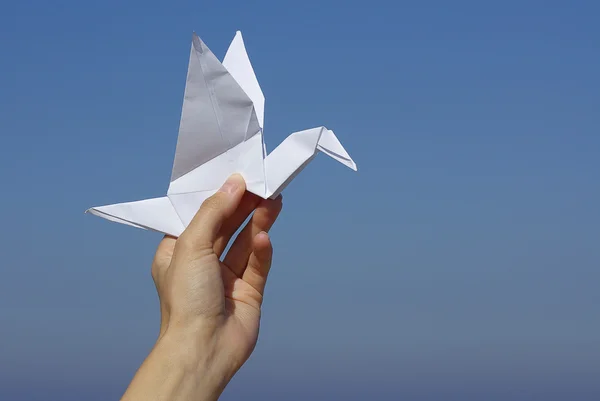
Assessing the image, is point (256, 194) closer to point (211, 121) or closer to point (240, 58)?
point (211, 121)

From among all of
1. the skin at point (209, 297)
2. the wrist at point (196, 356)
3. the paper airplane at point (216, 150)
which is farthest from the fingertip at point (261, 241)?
the wrist at point (196, 356)

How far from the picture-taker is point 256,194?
11.5 ft

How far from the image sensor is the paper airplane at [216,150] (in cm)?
348

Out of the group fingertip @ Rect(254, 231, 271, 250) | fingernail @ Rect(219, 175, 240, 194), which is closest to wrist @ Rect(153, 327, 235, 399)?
fingertip @ Rect(254, 231, 271, 250)

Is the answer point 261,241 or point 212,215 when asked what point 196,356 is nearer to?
point 212,215

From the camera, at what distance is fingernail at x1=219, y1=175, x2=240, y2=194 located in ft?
11.2

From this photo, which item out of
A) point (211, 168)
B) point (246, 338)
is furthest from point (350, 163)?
point (246, 338)

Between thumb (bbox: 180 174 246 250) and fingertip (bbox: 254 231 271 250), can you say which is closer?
thumb (bbox: 180 174 246 250)

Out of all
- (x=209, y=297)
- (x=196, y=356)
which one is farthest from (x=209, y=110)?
(x=196, y=356)

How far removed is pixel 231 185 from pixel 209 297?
56 centimetres

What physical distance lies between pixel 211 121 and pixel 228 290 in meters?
0.84

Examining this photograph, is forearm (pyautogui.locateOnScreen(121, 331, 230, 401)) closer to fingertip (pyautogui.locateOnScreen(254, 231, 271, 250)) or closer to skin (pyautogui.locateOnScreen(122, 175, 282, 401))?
skin (pyautogui.locateOnScreen(122, 175, 282, 401))

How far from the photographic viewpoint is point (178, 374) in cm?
293

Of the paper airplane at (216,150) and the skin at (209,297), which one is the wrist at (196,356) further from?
the paper airplane at (216,150)
